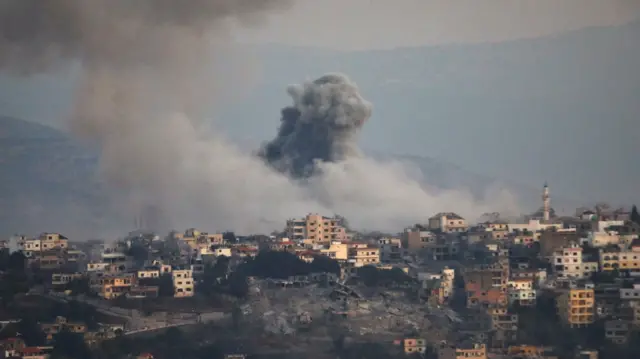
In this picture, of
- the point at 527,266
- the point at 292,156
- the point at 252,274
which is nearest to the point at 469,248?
the point at 527,266

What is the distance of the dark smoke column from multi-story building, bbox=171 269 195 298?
46.7 feet

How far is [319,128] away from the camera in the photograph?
4853 centimetres

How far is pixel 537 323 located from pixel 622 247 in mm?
4417

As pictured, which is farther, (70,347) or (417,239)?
(417,239)

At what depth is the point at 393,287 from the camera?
1336 inches

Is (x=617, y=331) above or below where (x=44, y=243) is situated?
below

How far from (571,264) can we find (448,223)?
597 centimetres

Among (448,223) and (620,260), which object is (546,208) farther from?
(620,260)

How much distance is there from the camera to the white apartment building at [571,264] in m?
34.4

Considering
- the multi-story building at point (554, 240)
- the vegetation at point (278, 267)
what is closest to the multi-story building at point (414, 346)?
the vegetation at point (278, 267)

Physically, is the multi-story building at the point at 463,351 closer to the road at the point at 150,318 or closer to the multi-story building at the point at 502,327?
the multi-story building at the point at 502,327

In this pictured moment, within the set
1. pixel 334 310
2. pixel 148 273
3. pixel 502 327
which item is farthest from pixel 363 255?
pixel 502 327

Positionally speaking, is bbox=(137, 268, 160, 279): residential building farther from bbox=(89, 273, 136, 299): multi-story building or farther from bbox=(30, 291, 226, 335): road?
bbox=(30, 291, 226, 335): road

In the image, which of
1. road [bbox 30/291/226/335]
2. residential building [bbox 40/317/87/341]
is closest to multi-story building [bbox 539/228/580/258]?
road [bbox 30/291/226/335]
